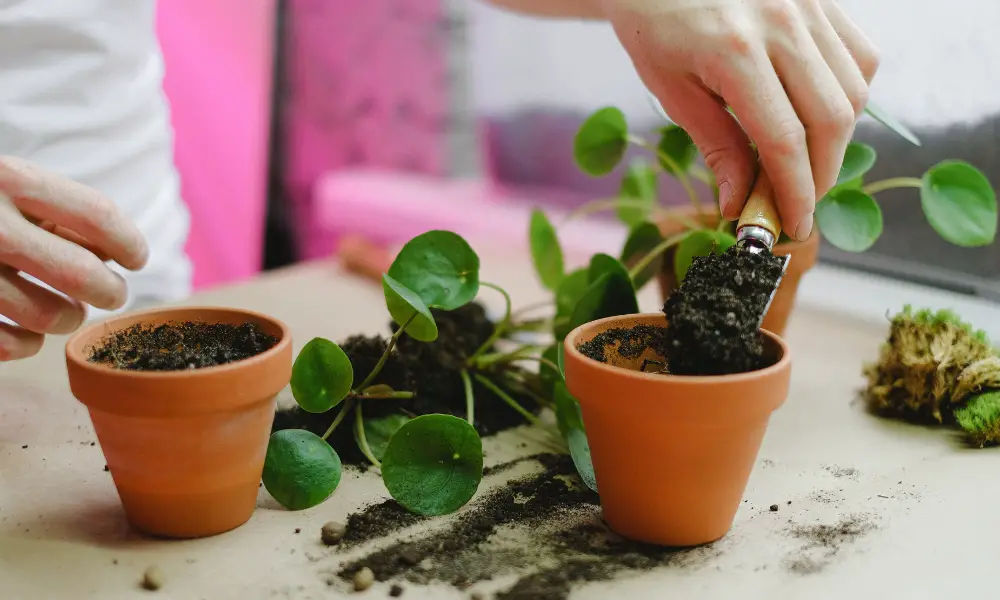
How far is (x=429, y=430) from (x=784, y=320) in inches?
20.7

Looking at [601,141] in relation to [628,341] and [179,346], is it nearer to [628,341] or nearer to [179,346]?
[628,341]

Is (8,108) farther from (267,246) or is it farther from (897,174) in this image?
(267,246)

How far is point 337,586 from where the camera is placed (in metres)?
0.64

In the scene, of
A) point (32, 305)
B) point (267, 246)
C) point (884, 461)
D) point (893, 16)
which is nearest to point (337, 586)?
point (32, 305)

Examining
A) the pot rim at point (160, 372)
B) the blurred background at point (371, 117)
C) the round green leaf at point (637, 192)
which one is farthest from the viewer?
the blurred background at point (371, 117)

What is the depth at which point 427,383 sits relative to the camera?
35.8 inches

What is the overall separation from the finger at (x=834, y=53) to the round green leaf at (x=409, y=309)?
0.41 m

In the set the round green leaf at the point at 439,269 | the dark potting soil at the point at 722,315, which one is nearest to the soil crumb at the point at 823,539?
the dark potting soil at the point at 722,315

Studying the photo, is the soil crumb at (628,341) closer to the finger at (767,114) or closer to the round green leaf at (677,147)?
the finger at (767,114)

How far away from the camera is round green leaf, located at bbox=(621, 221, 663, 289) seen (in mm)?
1021

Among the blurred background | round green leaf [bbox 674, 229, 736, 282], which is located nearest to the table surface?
round green leaf [bbox 674, 229, 736, 282]

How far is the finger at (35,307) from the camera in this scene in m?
0.76

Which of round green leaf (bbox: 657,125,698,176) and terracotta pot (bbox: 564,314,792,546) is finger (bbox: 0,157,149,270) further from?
round green leaf (bbox: 657,125,698,176)

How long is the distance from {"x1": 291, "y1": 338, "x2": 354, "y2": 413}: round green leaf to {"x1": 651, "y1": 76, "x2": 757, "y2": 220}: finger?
0.37 metres
